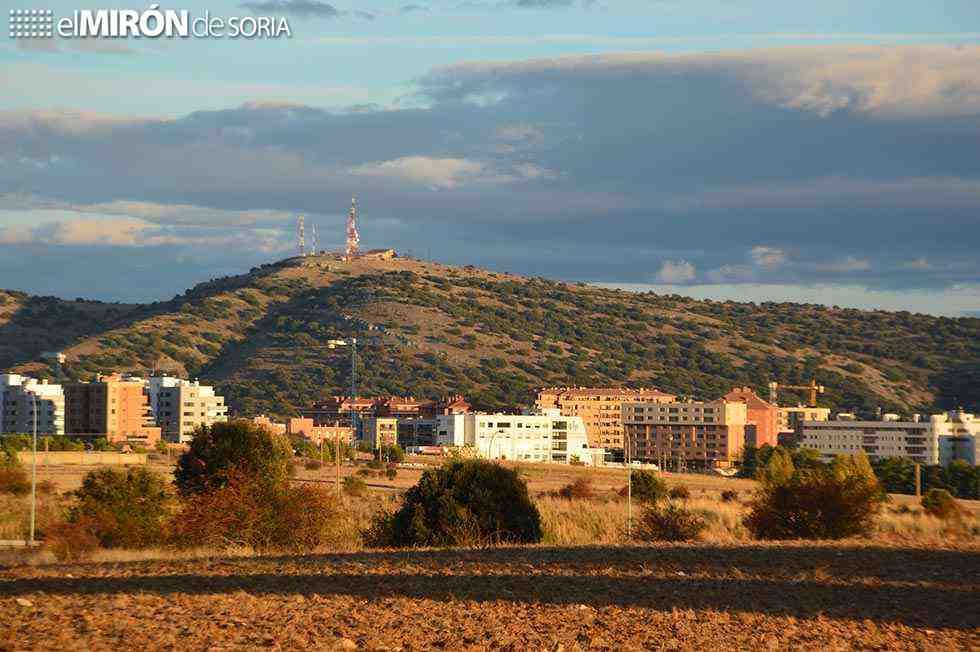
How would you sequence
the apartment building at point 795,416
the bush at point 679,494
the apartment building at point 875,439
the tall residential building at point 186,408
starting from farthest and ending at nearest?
the apartment building at point 795,416 → the apartment building at point 875,439 → the tall residential building at point 186,408 → the bush at point 679,494

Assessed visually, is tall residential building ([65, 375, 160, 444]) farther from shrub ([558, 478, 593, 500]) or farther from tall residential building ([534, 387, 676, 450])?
shrub ([558, 478, 593, 500])

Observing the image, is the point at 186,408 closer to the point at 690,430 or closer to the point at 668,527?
the point at 690,430

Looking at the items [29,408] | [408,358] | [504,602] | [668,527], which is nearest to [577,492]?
[668,527]

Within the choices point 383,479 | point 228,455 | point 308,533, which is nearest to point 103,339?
point 383,479

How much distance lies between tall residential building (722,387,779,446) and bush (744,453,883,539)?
5129 inches

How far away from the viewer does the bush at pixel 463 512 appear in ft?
92.0

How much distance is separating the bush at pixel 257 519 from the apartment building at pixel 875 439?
115193mm

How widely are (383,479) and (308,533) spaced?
56288 millimetres

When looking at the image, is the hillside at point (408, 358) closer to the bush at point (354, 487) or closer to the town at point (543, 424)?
the town at point (543, 424)

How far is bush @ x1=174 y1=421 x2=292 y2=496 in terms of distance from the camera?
41.5 m

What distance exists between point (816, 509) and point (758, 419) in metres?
135

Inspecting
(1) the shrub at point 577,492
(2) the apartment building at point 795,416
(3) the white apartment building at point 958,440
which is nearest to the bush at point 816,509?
(1) the shrub at point 577,492

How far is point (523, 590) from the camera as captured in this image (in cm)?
1541

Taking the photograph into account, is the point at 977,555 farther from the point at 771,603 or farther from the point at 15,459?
the point at 15,459
